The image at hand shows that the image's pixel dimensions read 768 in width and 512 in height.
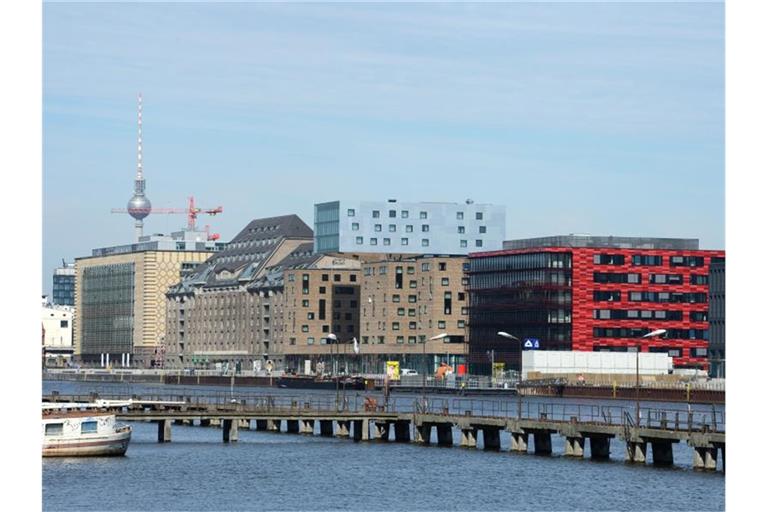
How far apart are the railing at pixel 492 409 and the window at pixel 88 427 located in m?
19.7

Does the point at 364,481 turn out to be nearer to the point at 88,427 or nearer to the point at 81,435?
the point at 81,435

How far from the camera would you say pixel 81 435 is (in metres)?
82.4

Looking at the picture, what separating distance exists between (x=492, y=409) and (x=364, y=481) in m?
63.3

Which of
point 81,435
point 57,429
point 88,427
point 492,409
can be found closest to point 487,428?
point 88,427

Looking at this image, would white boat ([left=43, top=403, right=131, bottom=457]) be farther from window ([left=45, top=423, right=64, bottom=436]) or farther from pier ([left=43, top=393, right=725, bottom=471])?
Result: pier ([left=43, top=393, right=725, bottom=471])

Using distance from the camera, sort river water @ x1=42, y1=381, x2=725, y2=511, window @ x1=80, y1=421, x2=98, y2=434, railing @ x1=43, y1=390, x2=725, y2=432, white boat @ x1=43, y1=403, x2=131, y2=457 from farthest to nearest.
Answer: railing @ x1=43, y1=390, x2=725, y2=432, window @ x1=80, y1=421, x2=98, y2=434, white boat @ x1=43, y1=403, x2=131, y2=457, river water @ x1=42, y1=381, x2=725, y2=511

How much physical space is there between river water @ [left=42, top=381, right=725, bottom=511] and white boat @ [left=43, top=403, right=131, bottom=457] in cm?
85

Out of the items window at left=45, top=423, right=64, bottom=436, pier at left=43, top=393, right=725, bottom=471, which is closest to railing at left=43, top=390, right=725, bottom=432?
pier at left=43, top=393, right=725, bottom=471

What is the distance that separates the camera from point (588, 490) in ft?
215

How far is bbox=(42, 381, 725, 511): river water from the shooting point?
60.4 m

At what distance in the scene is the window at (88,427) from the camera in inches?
3260

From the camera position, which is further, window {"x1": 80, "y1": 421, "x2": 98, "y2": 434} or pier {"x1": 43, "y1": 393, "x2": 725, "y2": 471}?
window {"x1": 80, "y1": 421, "x2": 98, "y2": 434}
